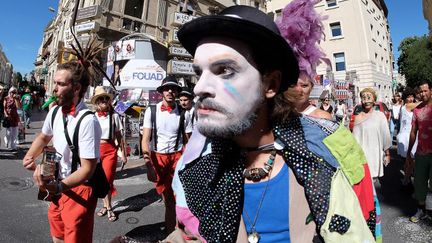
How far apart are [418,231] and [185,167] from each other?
13.6ft

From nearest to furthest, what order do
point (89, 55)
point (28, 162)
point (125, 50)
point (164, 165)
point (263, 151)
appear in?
point (263, 151) < point (28, 162) < point (164, 165) < point (89, 55) < point (125, 50)

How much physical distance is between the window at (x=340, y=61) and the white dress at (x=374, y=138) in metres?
24.9

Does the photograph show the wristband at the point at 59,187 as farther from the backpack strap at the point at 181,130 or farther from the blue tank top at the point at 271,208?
the backpack strap at the point at 181,130

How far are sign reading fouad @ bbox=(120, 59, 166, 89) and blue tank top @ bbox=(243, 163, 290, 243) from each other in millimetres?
11444

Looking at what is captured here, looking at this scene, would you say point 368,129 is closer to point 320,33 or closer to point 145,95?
point 320,33

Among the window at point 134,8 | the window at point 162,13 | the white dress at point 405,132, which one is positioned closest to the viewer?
the white dress at point 405,132

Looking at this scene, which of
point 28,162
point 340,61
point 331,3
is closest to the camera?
point 28,162

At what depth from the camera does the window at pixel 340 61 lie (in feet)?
87.9

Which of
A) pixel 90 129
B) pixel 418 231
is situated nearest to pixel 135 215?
pixel 90 129

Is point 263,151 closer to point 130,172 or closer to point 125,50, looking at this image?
point 130,172

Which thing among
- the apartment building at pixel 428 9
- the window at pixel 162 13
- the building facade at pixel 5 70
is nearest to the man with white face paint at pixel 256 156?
the apartment building at pixel 428 9

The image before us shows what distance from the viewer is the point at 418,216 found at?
420 cm

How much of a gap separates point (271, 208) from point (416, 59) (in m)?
39.5

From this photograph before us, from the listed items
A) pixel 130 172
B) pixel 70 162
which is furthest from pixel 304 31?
pixel 130 172
